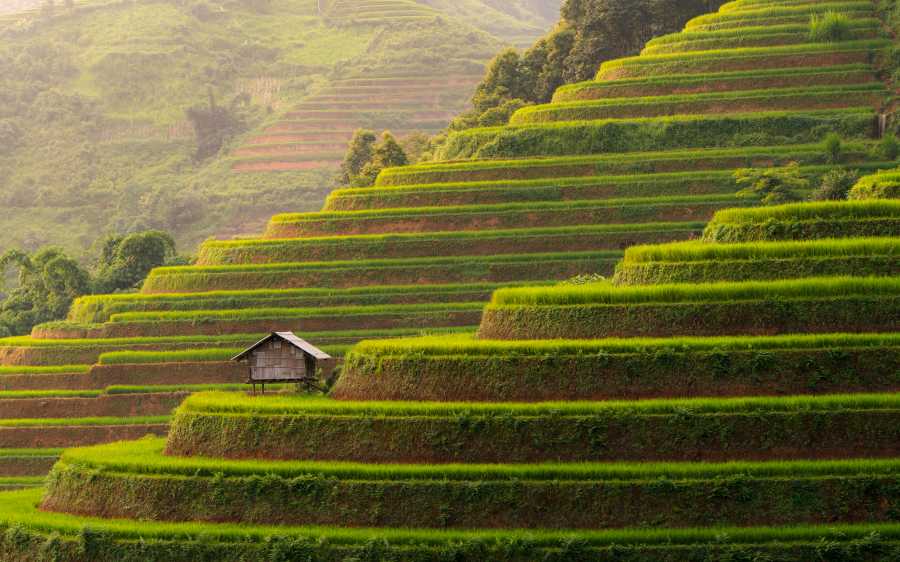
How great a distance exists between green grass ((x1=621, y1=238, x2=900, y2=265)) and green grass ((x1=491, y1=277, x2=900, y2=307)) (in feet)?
3.24

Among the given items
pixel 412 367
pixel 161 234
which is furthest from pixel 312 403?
pixel 161 234

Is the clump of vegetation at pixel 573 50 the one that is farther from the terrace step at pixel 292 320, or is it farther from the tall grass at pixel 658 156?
the terrace step at pixel 292 320

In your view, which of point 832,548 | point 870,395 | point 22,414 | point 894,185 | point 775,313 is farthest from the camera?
point 22,414

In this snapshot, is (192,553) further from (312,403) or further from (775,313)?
(775,313)

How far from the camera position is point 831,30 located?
59.1 m

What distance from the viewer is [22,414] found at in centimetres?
5081

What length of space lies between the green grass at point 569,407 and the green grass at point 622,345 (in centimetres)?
115

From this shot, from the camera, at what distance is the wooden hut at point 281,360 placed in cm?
3491

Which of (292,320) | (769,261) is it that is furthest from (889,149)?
(769,261)

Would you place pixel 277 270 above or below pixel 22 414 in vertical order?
above

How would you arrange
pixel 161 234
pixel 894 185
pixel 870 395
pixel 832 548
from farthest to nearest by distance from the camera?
pixel 161 234
pixel 894 185
pixel 870 395
pixel 832 548

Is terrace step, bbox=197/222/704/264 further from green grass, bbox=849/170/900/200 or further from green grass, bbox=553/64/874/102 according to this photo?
green grass, bbox=849/170/900/200

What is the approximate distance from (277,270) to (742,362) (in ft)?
90.3

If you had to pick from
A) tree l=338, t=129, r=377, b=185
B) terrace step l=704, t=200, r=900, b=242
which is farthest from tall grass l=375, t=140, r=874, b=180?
tree l=338, t=129, r=377, b=185
